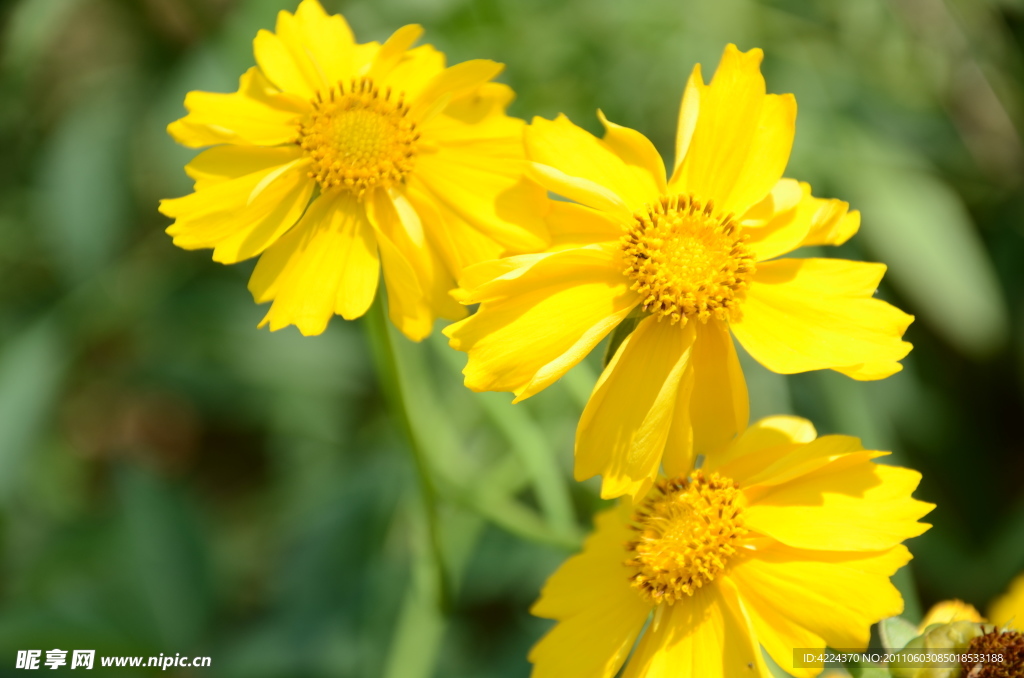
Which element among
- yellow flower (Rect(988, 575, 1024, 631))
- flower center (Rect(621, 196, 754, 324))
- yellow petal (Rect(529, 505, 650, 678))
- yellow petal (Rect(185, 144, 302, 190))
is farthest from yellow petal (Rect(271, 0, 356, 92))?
yellow flower (Rect(988, 575, 1024, 631))

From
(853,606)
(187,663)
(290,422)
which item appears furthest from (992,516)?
(187,663)

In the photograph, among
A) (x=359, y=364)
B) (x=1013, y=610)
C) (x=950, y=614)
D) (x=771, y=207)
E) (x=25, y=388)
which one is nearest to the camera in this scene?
(x=771, y=207)

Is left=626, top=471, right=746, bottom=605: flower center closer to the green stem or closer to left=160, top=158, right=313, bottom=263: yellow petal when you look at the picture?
the green stem

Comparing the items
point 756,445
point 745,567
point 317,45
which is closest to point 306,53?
point 317,45

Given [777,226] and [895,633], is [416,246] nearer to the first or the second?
[777,226]

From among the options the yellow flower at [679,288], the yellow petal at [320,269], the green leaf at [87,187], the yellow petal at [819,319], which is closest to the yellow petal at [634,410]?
the yellow flower at [679,288]

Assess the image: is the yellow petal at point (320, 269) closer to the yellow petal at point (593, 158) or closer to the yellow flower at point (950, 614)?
the yellow petal at point (593, 158)

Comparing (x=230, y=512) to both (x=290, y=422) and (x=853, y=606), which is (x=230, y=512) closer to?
(x=290, y=422)
